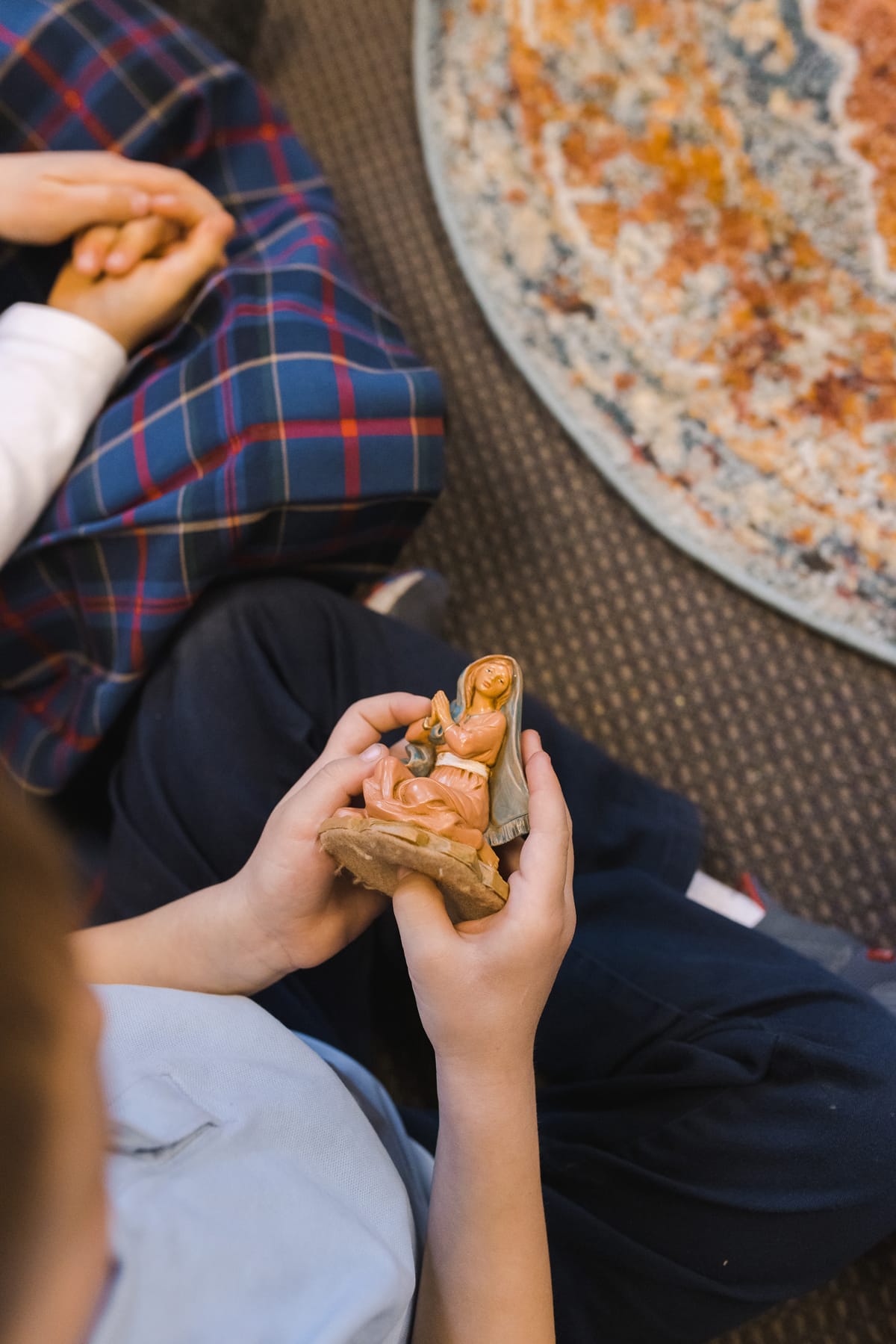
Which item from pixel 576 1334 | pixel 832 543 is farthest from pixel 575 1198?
pixel 832 543

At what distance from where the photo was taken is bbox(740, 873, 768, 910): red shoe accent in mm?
1086

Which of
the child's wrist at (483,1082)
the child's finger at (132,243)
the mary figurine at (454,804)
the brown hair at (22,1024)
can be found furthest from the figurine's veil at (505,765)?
the child's finger at (132,243)

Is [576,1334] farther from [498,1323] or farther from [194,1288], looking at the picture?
[194,1288]

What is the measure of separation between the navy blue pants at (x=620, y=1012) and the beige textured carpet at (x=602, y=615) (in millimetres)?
218

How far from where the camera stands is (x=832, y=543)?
1.18m

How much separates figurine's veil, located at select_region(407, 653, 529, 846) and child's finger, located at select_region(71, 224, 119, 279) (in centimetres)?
60

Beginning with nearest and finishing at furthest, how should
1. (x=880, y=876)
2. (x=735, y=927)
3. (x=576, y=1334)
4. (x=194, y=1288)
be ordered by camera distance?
Answer: (x=194, y=1288), (x=576, y=1334), (x=735, y=927), (x=880, y=876)

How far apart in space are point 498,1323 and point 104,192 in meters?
0.99

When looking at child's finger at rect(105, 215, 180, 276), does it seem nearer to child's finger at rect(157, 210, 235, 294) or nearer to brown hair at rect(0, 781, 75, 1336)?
child's finger at rect(157, 210, 235, 294)

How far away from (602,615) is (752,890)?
376 mm

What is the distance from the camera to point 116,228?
38.1 inches

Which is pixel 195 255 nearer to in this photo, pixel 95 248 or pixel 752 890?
pixel 95 248

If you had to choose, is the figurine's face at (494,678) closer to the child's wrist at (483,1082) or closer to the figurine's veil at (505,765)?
the figurine's veil at (505,765)

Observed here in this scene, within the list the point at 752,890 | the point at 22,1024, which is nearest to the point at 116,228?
the point at 22,1024
